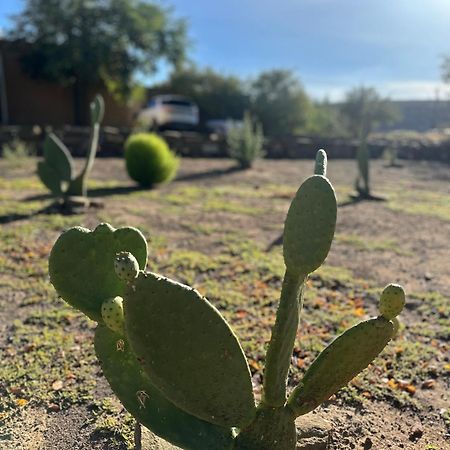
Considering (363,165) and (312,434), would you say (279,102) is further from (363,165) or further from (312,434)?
(312,434)

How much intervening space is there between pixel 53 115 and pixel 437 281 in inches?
758

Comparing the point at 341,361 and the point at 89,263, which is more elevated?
the point at 89,263

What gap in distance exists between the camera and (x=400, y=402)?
97.6 inches

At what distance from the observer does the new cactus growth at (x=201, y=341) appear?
142 centimetres

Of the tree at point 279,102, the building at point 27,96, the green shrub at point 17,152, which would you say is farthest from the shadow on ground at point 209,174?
the tree at point 279,102

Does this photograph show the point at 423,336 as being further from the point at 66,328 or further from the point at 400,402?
the point at 66,328

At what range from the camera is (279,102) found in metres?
28.6

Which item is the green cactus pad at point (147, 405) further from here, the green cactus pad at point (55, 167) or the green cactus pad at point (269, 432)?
the green cactus pad at point (55, 167)

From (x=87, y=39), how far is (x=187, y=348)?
20.0m

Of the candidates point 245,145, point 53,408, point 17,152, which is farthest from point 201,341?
point 245,145

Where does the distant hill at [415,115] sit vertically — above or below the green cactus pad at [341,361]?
above

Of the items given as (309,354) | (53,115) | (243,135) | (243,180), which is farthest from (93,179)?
(53,115)

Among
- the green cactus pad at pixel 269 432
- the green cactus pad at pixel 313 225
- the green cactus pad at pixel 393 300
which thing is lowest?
the green cactus pad at pixel 269 432

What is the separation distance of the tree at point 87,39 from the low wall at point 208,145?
6526 millimetres
